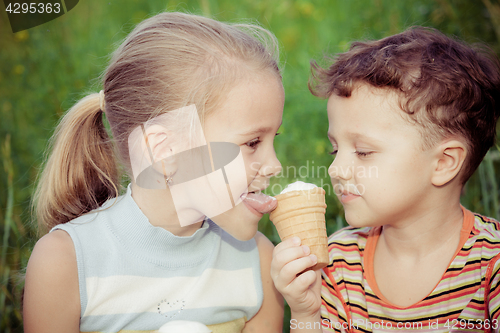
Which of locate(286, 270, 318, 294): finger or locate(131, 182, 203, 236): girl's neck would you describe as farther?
locate(131, 182, 203, 236): girl's neck

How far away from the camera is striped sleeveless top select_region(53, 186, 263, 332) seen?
2.02 meters

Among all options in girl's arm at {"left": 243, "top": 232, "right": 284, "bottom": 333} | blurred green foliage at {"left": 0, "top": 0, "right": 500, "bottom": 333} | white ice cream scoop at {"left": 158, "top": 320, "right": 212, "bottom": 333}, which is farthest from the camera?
blurred green foliage at {"left": 0, "top": 0, "right": 500, "bottom": 333}

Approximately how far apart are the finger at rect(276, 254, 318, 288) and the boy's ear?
71 centimetres

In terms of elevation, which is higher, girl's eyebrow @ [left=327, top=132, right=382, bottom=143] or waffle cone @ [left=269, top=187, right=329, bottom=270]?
girl's eyebrow @ [left=327, top=132, right=382, bottom=143]

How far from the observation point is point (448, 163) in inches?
83.4

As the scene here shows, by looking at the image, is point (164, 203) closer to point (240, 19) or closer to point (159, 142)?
point (159, 142)

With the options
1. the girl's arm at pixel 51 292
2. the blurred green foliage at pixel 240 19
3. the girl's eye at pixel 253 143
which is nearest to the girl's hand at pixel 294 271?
the girl's eye at pixel 253 143

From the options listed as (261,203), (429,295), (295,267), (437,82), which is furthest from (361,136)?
(429,295)

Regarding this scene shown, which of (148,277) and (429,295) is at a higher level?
(148,277)

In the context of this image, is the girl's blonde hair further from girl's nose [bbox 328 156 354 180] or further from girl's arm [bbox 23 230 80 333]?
girl's nose [bbox 328 156 354 180]

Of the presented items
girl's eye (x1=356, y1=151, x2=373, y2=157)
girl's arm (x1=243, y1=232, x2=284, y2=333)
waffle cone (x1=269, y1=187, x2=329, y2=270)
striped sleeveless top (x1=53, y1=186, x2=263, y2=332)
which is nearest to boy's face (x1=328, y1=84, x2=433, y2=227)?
girl's eye (x1=356, y1=151, x2=373, y2=157)

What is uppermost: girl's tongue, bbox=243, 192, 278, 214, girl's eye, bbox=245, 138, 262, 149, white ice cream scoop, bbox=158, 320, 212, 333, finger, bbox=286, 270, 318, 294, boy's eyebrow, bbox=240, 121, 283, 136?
boy's eyebrow, bbox=240, 121, 283, 136

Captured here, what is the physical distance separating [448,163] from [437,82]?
388 mm

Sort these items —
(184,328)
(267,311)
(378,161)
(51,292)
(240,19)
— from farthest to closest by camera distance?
(240,19) < (267,311) < (378,161) < (51,292) < (184,328)
